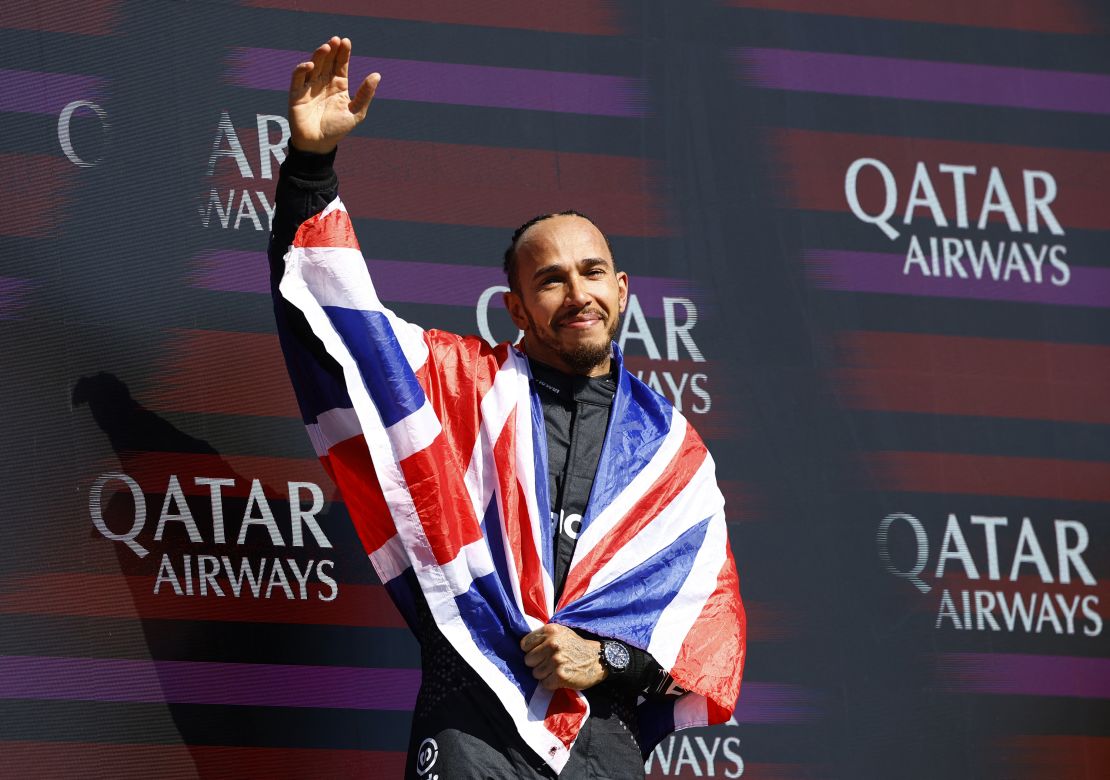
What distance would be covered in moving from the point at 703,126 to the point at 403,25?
2.23 feet

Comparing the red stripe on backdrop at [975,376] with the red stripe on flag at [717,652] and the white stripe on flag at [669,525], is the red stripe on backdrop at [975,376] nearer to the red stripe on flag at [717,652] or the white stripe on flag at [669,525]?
the white stripe on flag at [669,525]

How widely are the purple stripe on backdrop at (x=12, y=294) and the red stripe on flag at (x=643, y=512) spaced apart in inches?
47.9

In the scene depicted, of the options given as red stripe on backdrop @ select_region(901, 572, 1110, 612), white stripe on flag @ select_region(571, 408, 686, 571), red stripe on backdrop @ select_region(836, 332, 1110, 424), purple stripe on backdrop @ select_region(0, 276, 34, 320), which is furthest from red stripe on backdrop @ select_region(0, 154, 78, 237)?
red stripe on backdrop @ select_region(901, 572, 1110, 612)

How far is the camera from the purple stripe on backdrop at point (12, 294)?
10.5 ft

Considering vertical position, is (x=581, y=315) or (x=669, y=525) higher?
(x=581, y=315)

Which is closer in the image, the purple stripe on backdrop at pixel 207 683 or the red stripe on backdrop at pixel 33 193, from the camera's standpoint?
the purple stripe on backdrop at pixel 207 683

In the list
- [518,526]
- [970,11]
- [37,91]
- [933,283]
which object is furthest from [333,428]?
[970,11]

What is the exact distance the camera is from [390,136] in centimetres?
351

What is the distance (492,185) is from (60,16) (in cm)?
92


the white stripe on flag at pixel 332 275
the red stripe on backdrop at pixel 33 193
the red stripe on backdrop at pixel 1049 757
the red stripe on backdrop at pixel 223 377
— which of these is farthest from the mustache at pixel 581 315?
the red stripe on backdrop at pixel 1049 757

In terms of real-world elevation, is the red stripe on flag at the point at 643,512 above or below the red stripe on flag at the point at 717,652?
above

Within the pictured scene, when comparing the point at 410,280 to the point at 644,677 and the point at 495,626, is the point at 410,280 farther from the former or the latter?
the point at 644,677

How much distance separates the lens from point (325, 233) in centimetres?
285

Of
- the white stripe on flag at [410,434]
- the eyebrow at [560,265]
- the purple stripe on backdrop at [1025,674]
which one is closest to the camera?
the white stripe on flag at [410,434]
